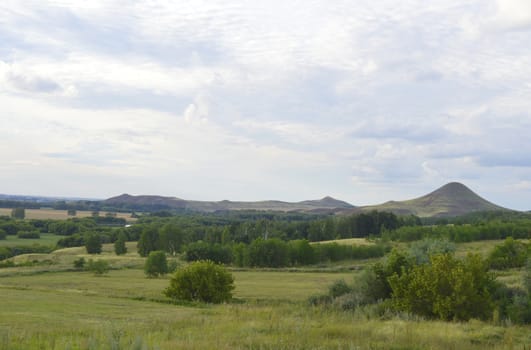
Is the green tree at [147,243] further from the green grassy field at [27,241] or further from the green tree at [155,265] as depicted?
the green tree at [155,265]

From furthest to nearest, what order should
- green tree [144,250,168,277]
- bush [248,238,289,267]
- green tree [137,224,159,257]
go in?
1. green tree [137,224,159,257]
2. bush [248,238,289,267]
3. green tree [144,250,168,277]

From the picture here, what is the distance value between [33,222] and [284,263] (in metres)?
125

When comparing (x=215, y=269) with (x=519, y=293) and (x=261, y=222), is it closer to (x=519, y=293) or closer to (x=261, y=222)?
(x=519, y=293)

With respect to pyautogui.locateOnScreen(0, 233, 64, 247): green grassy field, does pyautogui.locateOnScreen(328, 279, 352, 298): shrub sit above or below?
above

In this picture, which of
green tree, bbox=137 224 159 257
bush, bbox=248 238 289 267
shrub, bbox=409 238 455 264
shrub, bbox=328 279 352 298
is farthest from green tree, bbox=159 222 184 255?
shrub, bbox=409 238 455 264

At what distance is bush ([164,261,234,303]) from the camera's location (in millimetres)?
46750

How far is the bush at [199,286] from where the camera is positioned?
4675cm

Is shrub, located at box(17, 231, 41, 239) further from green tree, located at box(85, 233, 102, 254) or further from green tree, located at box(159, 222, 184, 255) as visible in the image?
green tree, located at box(159, 222, 184, 255)

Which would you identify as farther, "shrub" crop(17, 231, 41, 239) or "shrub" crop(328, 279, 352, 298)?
"shrub" crop(17, 231, 41, 239)

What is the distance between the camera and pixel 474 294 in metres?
28.8

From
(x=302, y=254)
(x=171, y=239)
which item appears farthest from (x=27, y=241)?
(x=302, y=254)

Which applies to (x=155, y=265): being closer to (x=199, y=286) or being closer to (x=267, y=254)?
(x=267, y=254)

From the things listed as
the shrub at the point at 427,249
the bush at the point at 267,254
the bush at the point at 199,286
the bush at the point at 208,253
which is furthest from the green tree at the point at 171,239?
the shrub at the point at 427,249

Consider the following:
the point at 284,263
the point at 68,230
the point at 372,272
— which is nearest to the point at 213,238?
the point at 284,263
